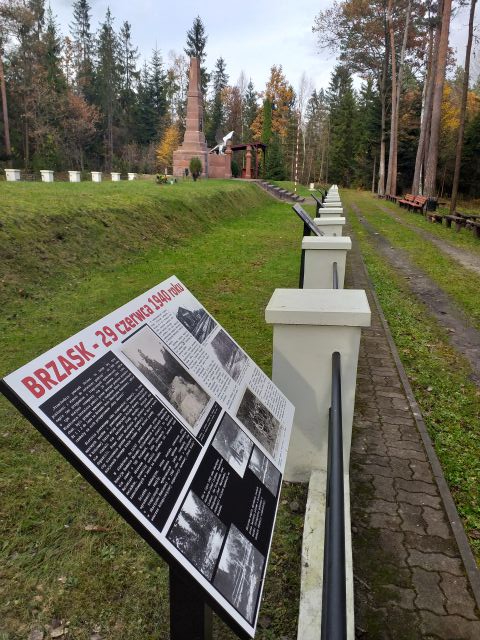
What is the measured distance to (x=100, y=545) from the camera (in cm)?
269

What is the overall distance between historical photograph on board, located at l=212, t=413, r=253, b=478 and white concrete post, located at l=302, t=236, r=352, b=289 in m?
3.47

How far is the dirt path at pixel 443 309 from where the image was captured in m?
5.81

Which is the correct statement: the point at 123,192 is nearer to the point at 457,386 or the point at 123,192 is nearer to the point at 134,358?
the point at 457,386

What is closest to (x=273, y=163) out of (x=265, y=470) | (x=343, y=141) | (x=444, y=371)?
(x=343, y=141)

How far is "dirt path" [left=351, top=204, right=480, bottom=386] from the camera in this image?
5.81m

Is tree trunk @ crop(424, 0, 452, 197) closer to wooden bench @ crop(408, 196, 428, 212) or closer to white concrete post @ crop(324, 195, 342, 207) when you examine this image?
wooden bench @ crop(408, 196, 428, 212)

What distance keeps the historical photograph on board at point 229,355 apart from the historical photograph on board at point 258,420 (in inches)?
4.1

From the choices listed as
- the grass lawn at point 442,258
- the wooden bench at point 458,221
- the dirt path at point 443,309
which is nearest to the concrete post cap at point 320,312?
the dirt path at point 443,309

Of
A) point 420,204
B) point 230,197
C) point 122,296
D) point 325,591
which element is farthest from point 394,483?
point 420,204

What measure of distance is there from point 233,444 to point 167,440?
34 cm

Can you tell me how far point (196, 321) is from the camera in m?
2.11

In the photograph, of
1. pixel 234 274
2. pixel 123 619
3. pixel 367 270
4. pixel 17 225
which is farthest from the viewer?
pixel 367 270

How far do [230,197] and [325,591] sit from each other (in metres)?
20.0

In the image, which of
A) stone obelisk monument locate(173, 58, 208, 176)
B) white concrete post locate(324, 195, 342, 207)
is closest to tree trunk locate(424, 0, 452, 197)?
white concrete post locate(324, 195, 342, 207)
